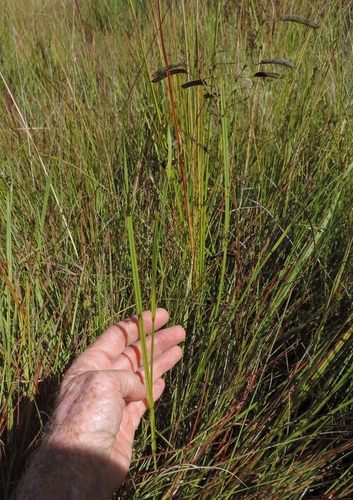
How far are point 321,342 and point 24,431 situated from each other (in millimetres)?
714

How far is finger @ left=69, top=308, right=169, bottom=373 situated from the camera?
1233 millimetres

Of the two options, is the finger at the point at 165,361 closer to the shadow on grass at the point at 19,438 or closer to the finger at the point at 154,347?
→ the finger at the point at 154,347

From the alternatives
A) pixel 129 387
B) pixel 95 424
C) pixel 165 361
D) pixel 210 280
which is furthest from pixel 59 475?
pixel 210 280

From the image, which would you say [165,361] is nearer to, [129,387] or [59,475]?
[129,387]

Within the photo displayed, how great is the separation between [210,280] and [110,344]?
33 cm

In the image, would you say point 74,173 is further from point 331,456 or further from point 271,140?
point 331,456

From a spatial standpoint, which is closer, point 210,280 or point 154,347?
point 154,347

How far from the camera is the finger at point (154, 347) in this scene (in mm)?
1268

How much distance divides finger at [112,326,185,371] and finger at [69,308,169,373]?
2 centimetres

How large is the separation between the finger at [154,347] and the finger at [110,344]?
0.02m

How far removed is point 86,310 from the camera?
1.41 m

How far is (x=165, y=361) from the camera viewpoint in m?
1.26

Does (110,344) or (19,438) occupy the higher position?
(110,344)

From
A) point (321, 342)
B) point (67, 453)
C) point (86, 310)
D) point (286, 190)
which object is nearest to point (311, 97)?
point (286, 190)
